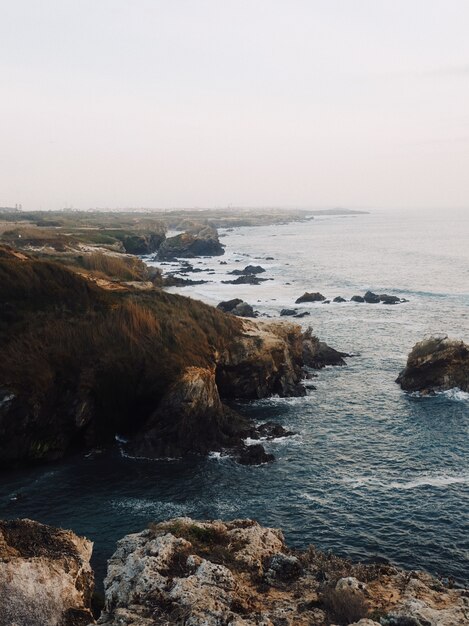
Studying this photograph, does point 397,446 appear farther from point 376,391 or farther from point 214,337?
point 214,337

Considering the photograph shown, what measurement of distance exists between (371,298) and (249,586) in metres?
93.7

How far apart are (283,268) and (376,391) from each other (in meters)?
108

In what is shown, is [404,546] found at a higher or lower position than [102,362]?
lower

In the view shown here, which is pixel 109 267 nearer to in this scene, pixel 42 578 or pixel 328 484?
pixel 328 484

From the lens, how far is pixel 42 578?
2116cm

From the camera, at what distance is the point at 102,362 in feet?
160

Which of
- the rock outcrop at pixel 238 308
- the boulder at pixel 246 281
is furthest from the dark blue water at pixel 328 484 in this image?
the boulder at pixel 246 281

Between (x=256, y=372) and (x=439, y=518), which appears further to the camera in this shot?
(x=256, y=372)

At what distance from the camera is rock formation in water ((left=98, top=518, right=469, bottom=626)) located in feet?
67.1

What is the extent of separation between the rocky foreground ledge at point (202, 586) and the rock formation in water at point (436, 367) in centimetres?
3560

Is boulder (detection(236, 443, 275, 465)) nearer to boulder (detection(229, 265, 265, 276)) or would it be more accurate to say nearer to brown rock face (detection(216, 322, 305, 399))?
brown rock face (detection(216, 322, 305, 399))

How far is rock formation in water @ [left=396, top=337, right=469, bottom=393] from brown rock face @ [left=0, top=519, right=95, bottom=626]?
45144 mm

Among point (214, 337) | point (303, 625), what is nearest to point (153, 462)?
point (214, 337)

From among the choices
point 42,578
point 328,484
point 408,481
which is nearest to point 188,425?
point 328,484
